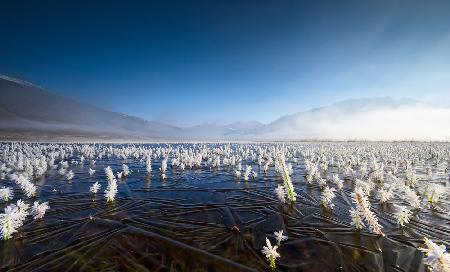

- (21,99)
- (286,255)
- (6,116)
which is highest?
(21,99)

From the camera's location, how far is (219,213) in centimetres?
946

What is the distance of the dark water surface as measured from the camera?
5.82 meters

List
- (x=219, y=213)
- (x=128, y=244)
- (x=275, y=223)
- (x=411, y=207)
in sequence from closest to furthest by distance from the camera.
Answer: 1. (x=128, y=244)
2. (x=275, y=223)
3. (x=219, y=213)
4. (x=411, y=207)

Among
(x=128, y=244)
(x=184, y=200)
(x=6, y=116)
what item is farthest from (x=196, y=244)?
(x=6, y=116)

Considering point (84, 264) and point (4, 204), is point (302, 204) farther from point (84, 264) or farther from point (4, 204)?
point (4, 204)

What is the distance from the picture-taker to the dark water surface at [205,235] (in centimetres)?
582

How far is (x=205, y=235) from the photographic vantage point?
23.8 ft

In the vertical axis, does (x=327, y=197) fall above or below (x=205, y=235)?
above

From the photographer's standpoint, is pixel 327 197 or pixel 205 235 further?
pixel 327 197

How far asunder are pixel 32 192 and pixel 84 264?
864 centimetres

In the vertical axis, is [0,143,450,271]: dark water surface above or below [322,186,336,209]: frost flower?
below

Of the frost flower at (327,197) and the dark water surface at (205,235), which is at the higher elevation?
the frost flower at (327,197)

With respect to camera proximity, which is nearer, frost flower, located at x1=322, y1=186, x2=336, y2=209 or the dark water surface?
the dark water surface

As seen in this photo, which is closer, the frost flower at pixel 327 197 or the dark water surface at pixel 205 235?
the dark water surface at pixel 205 235
